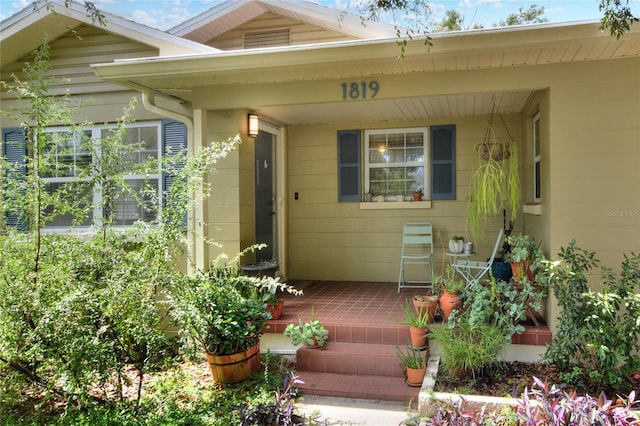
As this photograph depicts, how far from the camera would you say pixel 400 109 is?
5.43 m

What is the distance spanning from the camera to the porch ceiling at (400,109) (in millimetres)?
4941

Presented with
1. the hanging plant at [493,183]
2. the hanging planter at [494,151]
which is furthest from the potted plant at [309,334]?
the hanging planter at [494,151]

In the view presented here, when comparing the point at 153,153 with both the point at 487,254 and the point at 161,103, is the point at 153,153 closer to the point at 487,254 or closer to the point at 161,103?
the point at 161,103

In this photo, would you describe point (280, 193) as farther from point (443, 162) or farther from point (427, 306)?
point (427, 306)

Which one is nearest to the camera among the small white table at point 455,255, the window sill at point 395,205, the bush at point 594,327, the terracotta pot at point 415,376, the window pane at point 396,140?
the bush at point 594,327

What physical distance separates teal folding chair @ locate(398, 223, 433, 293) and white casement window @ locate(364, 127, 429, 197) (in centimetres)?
47

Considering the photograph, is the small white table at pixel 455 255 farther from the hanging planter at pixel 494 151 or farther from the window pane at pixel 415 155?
the window pane at pixel 415 155

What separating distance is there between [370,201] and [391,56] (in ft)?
8.63

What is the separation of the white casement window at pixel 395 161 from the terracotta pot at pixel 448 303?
2.15m

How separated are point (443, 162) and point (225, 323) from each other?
11.7 ft

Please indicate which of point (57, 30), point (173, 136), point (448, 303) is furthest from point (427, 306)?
Answer: point (57, 30)

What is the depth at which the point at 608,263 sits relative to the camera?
381cm

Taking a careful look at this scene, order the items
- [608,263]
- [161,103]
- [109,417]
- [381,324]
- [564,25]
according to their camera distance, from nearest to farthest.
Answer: [109,417]
[564,25]
[608,263]
[381,324]
[161,103]

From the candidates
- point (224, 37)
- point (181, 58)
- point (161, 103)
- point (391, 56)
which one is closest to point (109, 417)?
point (181, 58)
